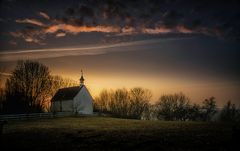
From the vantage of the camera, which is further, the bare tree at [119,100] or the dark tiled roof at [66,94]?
the bare tree at [119,100]

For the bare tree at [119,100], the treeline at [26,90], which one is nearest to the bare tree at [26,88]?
the treeline at [26,90]

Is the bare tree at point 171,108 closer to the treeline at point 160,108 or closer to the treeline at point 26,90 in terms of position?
the treeline at point 160,108

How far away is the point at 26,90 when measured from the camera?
73.5m

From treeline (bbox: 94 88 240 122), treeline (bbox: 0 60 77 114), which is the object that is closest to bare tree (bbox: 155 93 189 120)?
treeline (bbox: 94 88 240 122)

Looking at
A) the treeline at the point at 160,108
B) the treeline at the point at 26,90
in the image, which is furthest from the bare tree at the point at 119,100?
the treeline at the point at 26,90

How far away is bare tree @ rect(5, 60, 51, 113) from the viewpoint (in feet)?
230

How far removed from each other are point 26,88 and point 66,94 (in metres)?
11.2

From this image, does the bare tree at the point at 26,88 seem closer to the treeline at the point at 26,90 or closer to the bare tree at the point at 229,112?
the treeline at the point at 26,90

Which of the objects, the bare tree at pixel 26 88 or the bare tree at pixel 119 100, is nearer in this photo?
the bare tree at pixel 26 88

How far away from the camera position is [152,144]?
53.3ft

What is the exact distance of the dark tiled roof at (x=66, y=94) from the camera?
74556 mm

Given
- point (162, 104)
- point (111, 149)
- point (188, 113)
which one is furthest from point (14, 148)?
point (162, 104)

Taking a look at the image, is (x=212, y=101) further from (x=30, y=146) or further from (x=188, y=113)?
(x=30, y=146)

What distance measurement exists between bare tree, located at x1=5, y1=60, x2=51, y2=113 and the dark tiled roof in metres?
5.12
